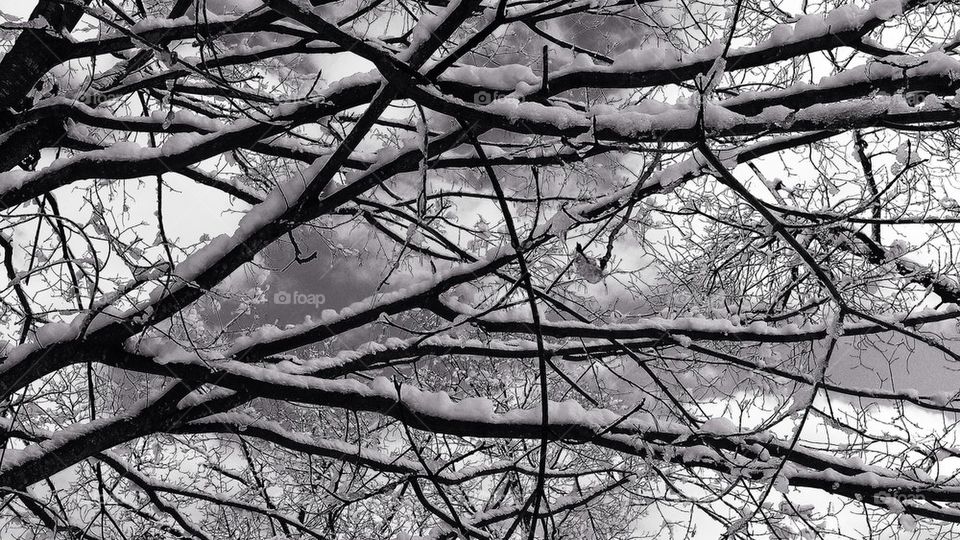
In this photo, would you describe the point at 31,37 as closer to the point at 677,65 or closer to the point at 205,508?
the point at 677,65

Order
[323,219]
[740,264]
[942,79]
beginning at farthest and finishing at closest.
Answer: [323,219], [740,264], [942,79]

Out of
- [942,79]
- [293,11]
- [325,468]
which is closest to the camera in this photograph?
[293,11]

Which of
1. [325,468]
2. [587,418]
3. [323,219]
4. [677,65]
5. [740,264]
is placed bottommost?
[587,418]

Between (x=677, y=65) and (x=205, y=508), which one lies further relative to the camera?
(x=205, y=508)

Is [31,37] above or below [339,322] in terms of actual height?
above

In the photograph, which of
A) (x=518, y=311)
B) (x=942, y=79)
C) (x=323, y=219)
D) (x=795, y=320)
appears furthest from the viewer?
(x=323, y=219)

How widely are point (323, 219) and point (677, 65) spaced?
3.51 m

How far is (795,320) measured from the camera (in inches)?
169

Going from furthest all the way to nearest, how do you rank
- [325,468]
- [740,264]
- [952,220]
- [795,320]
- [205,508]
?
[205,508] < [325,468] < [740,264] < [795,320] < [952,220]

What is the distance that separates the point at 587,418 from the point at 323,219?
9.65 ft

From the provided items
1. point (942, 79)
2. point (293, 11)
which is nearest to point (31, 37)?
point (293, 11)

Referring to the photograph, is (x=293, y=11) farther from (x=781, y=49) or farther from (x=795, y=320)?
(x=795, y=320)

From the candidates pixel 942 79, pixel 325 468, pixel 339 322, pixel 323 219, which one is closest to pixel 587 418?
pixel 339 322

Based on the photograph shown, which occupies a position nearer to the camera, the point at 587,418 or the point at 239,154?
the point at 587,418
